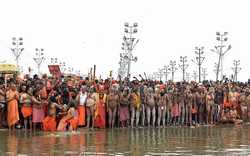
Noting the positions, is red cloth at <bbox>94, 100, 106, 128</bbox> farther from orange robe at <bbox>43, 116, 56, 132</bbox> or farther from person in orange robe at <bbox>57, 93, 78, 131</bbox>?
orange robe at <bbox>43, 116, 56, 132</bbox>

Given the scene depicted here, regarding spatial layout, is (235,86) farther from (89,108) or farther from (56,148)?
(56,148)

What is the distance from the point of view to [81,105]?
73.4 ft

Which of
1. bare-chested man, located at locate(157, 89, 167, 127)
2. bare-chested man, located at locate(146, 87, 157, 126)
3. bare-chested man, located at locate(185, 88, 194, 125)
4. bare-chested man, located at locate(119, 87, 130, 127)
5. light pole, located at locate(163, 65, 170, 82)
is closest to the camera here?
bare-chested man, located at locate(119, 87, 130, 127)

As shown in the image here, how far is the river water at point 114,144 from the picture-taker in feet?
46.5

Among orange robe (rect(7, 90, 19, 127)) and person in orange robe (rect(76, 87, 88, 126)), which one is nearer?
orange robe (rect(7, 90, 19, 127))

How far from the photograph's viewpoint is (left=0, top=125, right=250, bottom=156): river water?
46.5 ft

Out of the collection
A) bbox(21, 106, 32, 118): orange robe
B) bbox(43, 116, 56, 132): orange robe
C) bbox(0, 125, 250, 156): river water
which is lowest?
bbox(0, 125, 250, 156): river water

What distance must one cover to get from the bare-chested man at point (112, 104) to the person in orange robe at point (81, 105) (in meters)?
1.12

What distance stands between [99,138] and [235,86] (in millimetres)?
12464

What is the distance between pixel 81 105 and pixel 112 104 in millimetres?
1386

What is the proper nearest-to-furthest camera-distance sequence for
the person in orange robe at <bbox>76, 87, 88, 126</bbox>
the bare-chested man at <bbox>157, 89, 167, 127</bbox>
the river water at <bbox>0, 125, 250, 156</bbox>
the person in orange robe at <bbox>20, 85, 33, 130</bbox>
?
the river water at <bbox>0, 125, 250, 156</bbox> < the person in orange robe at <bbox>20, 85, 33, 130</bbox> < the person in orange robe at <bbox>76, 87, 88, 126</bbox> < the bare-chested man at <bbox>157, 89, 167, 127</bbox>

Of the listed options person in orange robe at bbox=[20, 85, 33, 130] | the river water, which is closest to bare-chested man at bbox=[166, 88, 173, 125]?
the river water

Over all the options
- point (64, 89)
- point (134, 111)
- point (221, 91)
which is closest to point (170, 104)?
point (134, 111)

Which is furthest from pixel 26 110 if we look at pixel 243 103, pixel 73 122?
pixel 243 103
